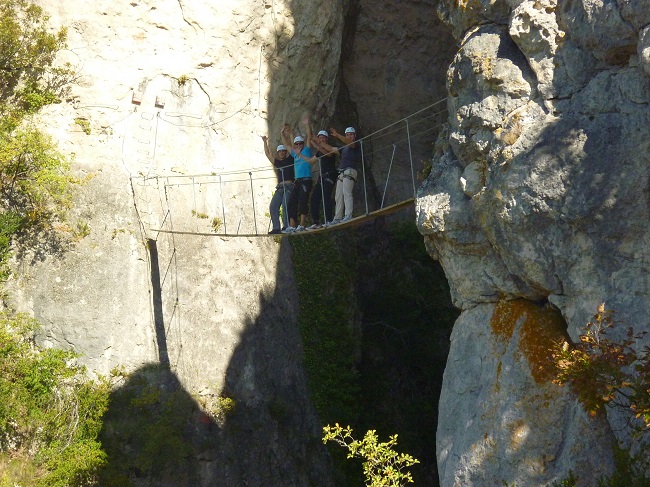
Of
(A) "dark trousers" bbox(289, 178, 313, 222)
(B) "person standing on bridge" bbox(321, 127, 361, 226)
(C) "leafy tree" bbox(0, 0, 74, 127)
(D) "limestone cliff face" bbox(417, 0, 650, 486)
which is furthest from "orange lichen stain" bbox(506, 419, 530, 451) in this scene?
(C) "leafy tree" bbox(0, 0, 74, 127)

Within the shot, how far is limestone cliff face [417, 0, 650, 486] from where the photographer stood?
19.2 feet

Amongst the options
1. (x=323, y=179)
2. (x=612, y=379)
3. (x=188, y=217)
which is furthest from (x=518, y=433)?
(x=188, y=217)

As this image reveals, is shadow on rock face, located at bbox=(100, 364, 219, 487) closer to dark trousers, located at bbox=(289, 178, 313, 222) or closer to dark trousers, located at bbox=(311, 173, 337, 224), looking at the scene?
dark trousers, located at bbox=(289, 178, 313, 222)

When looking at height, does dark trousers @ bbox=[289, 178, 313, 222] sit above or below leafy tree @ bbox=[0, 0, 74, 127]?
below

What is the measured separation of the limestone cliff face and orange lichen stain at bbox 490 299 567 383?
0.01 meters

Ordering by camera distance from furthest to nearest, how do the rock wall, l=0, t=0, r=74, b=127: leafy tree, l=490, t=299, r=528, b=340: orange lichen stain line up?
the rock wall
l=0, t=0, r=74, b=127: leafy tree
l=490, t=299, r=528, b=340: orange lichen stain

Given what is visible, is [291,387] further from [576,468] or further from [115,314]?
[576,468]

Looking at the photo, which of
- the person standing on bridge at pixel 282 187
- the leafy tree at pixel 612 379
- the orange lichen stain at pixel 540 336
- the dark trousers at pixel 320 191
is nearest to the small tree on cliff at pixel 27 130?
the person standing on bridge at pixel 282 187

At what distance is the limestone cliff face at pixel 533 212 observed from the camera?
5.86m

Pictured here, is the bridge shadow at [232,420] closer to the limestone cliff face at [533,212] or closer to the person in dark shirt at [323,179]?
the person in dark shirt at [323,179]

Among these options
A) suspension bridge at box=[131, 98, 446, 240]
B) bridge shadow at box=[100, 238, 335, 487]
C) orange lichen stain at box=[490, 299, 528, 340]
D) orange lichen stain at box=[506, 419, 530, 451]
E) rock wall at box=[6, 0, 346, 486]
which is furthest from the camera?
suspension bridge at box=[131, 98, 446, 240]

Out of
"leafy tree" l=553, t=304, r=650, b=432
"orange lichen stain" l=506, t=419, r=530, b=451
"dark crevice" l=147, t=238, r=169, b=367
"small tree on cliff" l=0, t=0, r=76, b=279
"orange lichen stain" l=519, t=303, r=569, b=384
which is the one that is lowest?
"orange lichen stain" l=506, t=419, r=530, b=451

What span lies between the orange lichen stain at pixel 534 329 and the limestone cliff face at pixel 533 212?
0.05 ft

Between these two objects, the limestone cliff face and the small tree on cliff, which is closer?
the limestone cliff face
